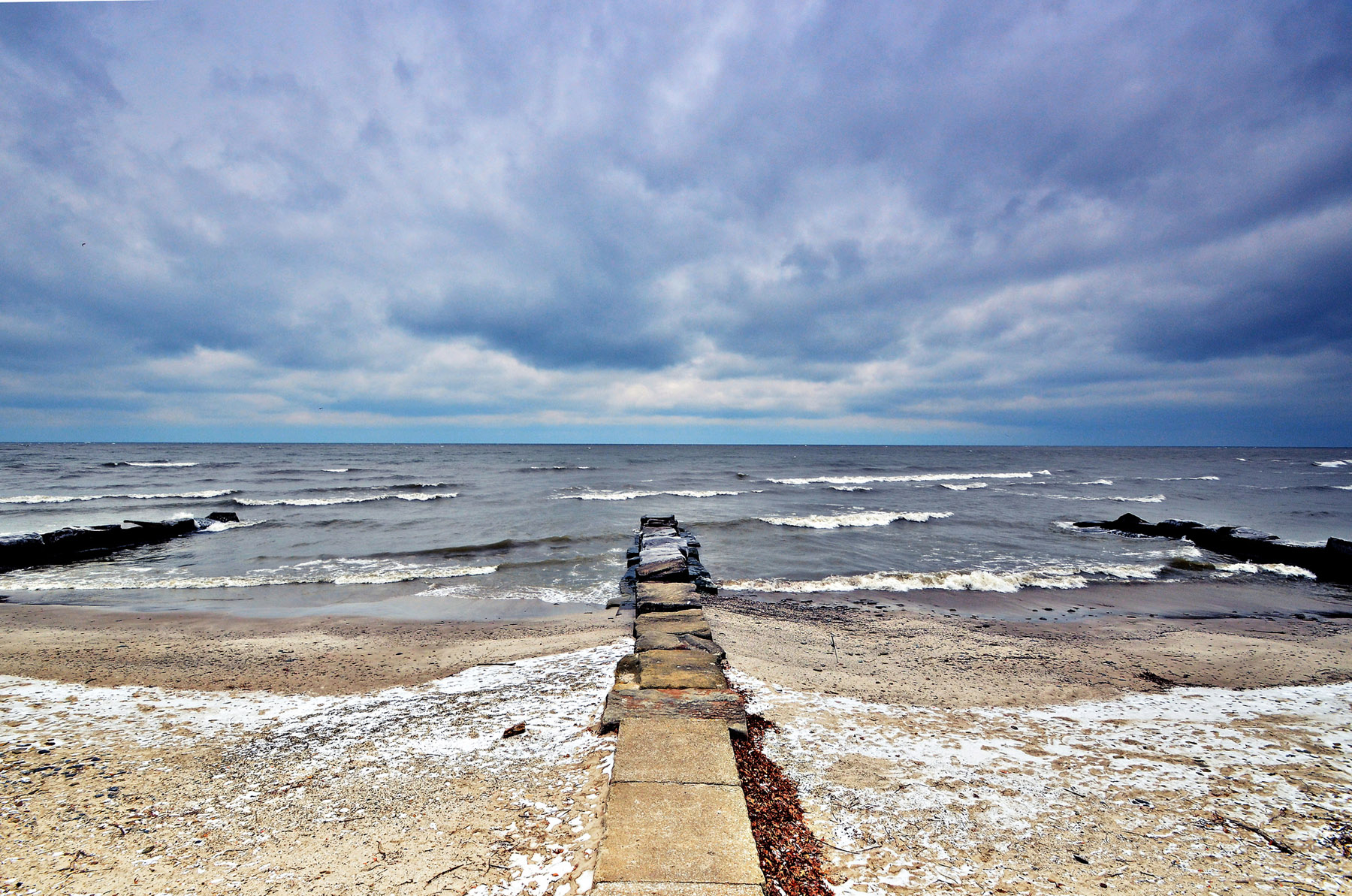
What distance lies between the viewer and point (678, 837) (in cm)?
257

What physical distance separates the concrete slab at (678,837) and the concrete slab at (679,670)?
5.13 feet

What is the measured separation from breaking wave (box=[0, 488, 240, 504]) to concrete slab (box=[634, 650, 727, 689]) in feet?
110

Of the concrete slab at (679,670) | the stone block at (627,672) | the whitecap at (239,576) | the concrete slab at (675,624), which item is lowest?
the whitecap at (239,576)

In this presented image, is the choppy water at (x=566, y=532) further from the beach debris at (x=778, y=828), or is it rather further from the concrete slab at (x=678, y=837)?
the concrete slab at (x=678, y=837)

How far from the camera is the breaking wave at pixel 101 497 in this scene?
25812mm

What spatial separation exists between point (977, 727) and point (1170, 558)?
1445 cm

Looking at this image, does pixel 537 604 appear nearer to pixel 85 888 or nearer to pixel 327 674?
pixel 327 674

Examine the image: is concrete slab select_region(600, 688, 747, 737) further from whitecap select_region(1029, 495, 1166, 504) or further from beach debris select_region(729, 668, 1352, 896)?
whitecap select_region(1029, 495, 1166, 504)

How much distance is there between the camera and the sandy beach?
103 inches

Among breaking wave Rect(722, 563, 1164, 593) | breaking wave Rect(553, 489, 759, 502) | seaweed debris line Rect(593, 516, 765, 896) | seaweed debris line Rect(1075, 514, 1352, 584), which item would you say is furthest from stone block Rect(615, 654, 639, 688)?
breaking wave Rect(553, 489, 759, 502)

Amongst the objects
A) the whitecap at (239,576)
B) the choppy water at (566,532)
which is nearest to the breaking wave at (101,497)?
the choppy water at (566,532)

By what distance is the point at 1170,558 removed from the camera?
14.2 m

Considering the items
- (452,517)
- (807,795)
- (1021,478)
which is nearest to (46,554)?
(452,517)

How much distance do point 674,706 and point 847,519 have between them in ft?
58.3
